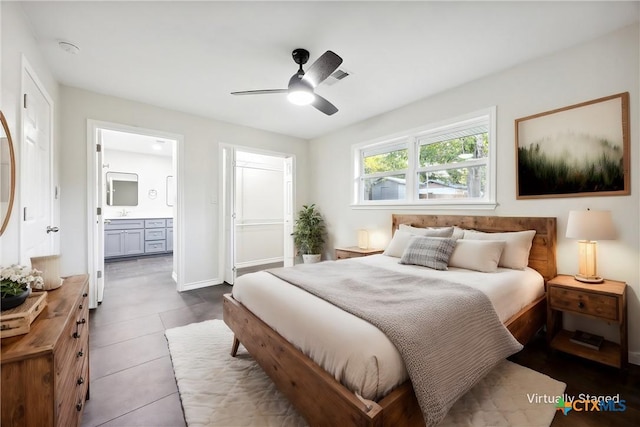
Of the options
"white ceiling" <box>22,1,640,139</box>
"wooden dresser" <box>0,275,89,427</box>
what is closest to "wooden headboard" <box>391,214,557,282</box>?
"white ceiling" <box>22,1,640,139</box>

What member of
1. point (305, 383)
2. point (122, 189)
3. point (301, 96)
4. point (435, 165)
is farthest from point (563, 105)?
point (122, 189)

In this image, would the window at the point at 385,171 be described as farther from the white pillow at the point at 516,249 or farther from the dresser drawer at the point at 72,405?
the dresser drawer at the point at 72,405

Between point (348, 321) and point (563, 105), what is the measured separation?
8.97 ft

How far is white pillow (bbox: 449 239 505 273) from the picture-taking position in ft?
7.73

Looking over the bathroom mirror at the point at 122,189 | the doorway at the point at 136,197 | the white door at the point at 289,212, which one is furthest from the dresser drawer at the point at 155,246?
the white door at the point at 289,212

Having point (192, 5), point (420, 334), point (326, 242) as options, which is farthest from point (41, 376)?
point (326, 242)

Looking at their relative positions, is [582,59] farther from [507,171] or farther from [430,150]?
[430,150]

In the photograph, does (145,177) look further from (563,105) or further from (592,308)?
(592,308)

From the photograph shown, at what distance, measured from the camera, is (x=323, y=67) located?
204cm

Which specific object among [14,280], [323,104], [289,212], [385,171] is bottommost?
[14,280]

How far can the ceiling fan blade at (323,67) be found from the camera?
1.93m

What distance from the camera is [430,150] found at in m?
3.49

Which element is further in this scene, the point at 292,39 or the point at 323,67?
the point at 292,39

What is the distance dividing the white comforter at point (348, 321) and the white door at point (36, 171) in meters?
1.57
